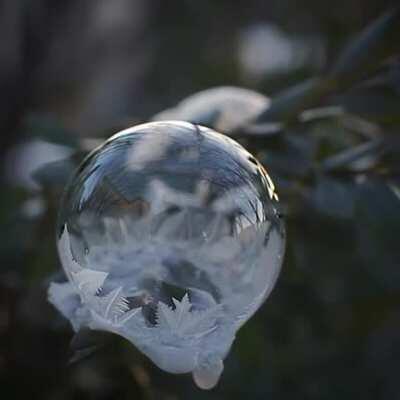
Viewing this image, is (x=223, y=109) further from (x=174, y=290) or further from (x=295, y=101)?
(x=174, y=290)

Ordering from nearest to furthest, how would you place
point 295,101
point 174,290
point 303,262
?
point 174,290, point 295,101, point 303,262

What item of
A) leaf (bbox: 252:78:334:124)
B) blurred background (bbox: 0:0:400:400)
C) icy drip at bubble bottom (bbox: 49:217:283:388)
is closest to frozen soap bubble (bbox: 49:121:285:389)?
icy drip at bubble bottom (bbox: 49:217:283:388)

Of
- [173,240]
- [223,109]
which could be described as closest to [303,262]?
[223,109]

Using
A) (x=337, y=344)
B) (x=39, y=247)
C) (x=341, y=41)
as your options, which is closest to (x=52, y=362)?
(x=39, y=247)

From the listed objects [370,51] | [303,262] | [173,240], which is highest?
[370,51]

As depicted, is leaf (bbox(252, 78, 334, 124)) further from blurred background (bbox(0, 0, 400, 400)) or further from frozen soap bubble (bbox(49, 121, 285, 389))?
frozen soap bubble (bbox(49, 121, 285, 389))

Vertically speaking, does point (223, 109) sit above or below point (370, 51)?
below
